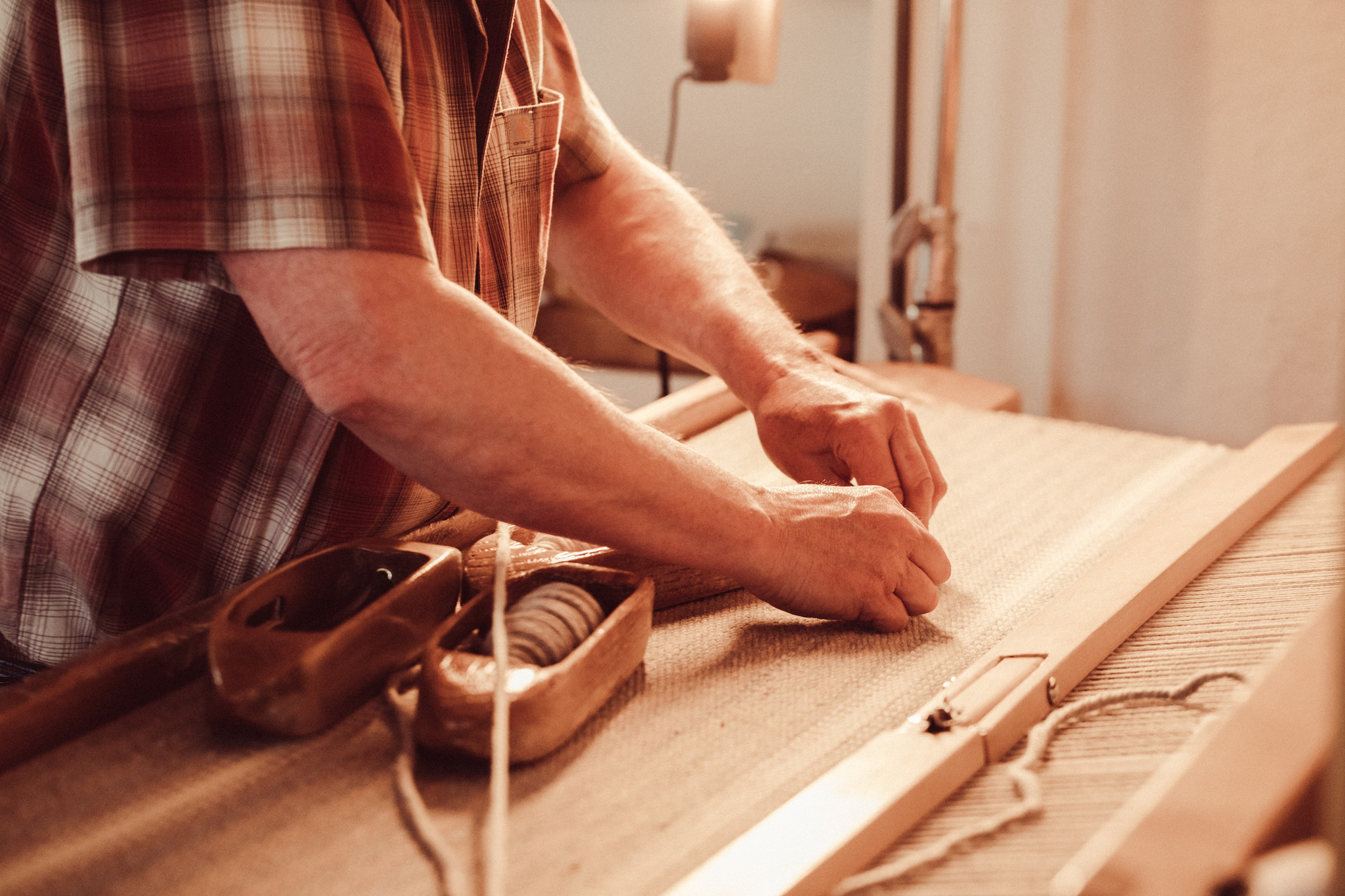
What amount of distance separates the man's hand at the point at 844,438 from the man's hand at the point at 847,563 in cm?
9

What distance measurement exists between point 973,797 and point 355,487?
45cm

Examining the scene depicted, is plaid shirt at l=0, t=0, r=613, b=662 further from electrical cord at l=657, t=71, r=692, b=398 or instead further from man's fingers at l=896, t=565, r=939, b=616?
electrical cord at l=657, t=71, r=692, b=398

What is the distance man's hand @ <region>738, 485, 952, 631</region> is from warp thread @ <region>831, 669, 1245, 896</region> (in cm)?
13

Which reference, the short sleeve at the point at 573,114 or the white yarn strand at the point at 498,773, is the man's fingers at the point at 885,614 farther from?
the short sleeve at the point at 573,114

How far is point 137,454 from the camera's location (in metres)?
0.70

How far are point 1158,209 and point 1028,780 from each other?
1.32 meters

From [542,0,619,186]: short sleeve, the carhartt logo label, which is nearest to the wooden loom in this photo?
the carhartt logo label

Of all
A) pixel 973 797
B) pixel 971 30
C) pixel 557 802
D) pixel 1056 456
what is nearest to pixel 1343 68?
pixel 971 30

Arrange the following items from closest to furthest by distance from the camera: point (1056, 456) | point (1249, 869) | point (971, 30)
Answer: point (1249, 869)
point (1056, 456)
point (971, 30)

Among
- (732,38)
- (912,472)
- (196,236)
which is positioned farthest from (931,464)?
(732,38)

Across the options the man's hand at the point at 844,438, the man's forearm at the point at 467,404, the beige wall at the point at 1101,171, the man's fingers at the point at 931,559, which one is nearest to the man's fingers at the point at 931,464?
the man's hand at the point at 844,438

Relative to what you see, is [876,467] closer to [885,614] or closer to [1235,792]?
[885,614]

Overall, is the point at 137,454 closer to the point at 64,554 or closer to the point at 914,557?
the point at 64,554

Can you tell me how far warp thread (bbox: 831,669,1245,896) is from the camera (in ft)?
1.37
